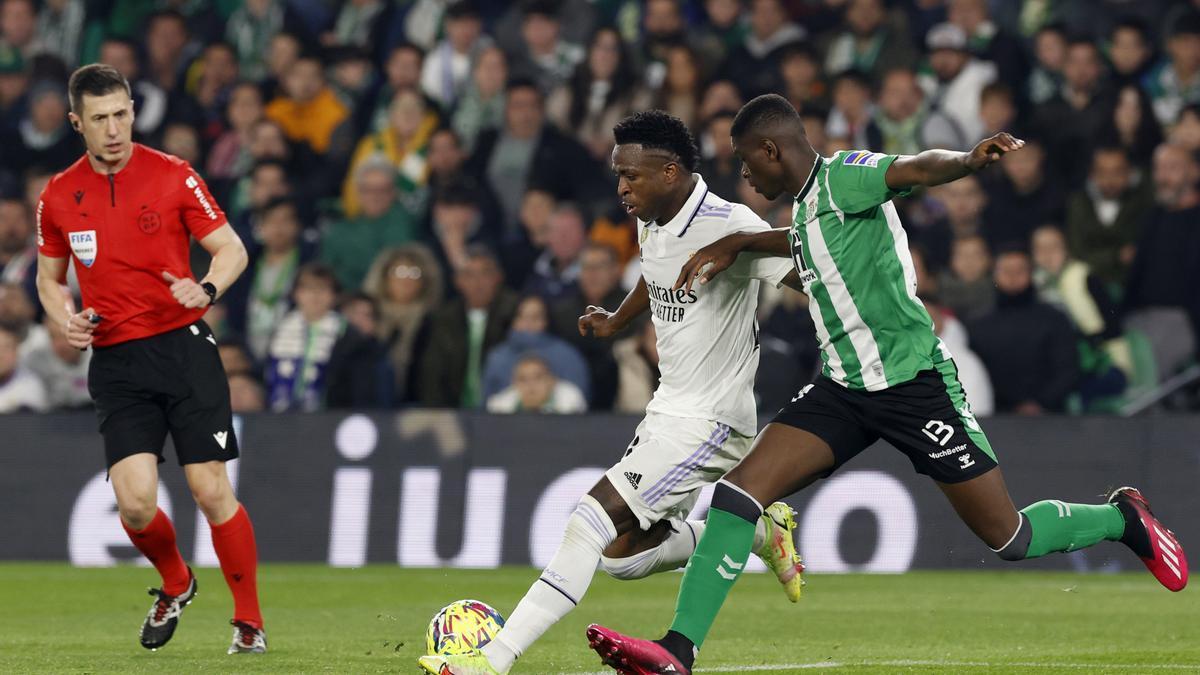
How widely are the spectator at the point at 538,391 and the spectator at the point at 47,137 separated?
5446 millimetres

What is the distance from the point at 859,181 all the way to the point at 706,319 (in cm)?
89

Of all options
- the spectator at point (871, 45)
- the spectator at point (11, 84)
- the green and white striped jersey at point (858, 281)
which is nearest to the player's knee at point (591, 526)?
the green and white striped jersey at point (858, 281)

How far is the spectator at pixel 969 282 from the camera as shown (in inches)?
527

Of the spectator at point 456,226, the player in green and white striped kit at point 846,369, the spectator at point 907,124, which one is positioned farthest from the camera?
the spectator at point 456,226

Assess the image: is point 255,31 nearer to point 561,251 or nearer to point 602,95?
point 602,95

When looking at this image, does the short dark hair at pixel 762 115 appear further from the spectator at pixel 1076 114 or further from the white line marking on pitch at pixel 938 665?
the spectator at pixel 1076 114

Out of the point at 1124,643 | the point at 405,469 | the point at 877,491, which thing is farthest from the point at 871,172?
the point at 405,469

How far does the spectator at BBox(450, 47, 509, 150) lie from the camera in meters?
16.3

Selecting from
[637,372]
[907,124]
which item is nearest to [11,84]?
[637,372]

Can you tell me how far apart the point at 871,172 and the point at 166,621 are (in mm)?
3768

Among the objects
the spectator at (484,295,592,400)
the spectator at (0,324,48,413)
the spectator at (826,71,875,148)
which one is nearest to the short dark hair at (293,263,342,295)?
the spectator at (484,295,592,400)

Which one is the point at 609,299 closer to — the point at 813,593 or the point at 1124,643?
the point at 813,593

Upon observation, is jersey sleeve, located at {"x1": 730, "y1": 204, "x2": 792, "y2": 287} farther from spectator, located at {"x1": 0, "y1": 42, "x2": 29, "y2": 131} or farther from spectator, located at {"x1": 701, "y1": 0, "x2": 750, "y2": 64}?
spectator, located at {"x1": 0, "y1": 42, "x2": 29, "y2": 131}

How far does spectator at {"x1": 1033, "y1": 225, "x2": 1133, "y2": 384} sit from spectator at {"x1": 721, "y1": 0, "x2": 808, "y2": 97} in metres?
3.01
